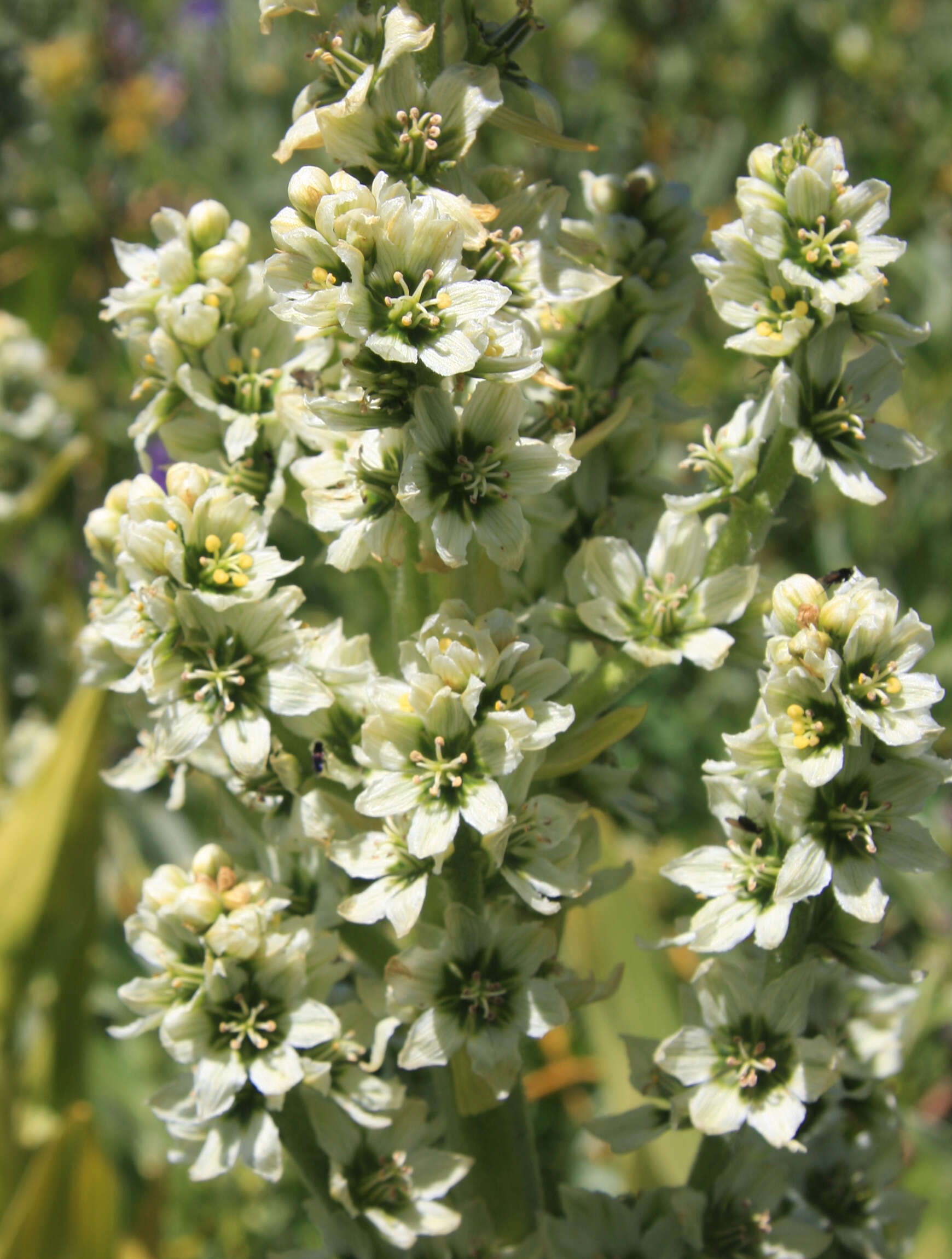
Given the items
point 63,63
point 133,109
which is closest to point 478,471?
point 63,63

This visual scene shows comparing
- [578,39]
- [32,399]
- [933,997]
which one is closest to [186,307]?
[32,399]

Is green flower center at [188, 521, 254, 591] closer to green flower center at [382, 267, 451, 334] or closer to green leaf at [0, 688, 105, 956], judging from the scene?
green flower center at [382, 267, 451, 334]

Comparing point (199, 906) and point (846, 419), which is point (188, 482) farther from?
point (846, 419)

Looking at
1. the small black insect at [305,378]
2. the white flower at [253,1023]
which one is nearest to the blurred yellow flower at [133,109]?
the small black insect at [305,378]

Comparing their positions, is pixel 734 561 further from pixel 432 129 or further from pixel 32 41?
pixel 32 41

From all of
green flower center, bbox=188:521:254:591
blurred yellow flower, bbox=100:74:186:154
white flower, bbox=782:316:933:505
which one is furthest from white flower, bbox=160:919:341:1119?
blurred yellow flower, bbox=100:74:186:154
